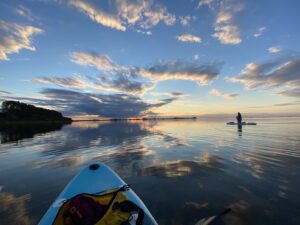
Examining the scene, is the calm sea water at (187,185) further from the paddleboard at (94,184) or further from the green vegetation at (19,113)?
the green vegetation at (19,113)

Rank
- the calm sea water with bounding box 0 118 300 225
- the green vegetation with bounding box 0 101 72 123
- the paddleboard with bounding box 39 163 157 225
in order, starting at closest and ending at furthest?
the paddleboard with bounding box 39 163 157 225
the calm sea water with bounding box 0 118 300 225
the green vegetation with bounding box 0 101 72 123

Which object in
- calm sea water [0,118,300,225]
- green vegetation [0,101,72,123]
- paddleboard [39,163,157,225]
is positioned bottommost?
calm sea water [0,118,300,225]

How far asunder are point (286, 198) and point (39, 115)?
150 metres

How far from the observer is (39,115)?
13200cm

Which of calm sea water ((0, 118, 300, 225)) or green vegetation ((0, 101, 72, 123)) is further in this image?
green vegetation ((0, 101, 72, 123))

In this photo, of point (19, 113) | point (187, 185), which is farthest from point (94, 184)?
point (19, 113)

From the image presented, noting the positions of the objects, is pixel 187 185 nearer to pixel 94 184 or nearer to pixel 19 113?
pixel 94 184

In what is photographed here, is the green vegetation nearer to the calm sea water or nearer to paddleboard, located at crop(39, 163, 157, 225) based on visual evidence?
the calm sea water

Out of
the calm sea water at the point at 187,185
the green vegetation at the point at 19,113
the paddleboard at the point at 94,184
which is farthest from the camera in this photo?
the green vegetation at the point at 19,113

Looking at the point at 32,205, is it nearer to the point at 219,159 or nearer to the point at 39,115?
the point at 219,159

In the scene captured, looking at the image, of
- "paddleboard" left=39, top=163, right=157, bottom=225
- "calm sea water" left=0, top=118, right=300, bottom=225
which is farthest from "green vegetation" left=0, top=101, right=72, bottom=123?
"paddleboard" left=39, top=163, right=157, bottom=225

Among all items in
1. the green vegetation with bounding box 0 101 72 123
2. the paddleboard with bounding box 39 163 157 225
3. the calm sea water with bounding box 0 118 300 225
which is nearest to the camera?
the paddleboard with bounding box 39 163 157 225

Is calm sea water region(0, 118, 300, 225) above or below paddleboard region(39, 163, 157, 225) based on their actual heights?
below

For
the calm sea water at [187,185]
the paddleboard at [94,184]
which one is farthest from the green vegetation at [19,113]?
the paddleboard at [94,184]
